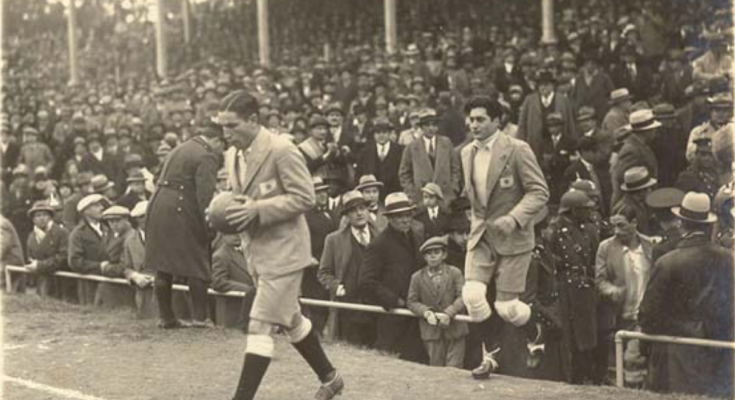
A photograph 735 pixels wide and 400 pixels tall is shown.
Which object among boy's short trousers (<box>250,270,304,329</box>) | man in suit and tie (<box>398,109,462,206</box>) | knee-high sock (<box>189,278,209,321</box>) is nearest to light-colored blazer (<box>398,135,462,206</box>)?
man in suit and tie (<box>398,109,462,206</box>)

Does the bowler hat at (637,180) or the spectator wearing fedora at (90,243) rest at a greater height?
the bowler hat at (637,180)

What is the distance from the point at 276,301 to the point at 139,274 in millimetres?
4618

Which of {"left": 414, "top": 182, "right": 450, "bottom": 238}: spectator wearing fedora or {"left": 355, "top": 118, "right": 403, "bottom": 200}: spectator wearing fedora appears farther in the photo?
{"left": 355, "top": 118, "right": 403, "bottom": 200}: spectator wearing fedora

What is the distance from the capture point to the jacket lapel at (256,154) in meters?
7.18

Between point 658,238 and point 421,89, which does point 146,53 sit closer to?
point 421,89

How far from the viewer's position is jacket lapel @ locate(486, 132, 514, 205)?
7582mm

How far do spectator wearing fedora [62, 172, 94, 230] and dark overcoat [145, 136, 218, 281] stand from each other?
4.16 m

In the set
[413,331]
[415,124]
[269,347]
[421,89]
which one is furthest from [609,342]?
[421,89]

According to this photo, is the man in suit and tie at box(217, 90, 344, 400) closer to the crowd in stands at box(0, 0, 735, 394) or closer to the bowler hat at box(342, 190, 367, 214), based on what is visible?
the crowd in stands at box(0, 0, 735, 394)

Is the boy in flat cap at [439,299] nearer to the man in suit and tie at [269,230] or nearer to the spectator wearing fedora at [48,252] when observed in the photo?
the man in suit and tie at [269,230]

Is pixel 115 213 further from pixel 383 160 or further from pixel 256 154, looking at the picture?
pixel 256 154

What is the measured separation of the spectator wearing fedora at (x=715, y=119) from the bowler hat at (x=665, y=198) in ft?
3.31

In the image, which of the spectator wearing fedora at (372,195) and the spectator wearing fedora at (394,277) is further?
the spectator wearing fedora at (372,195)

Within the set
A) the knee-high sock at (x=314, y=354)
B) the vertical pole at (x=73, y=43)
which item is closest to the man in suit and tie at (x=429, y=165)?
the knee-high sock at (x=314, y=354)
